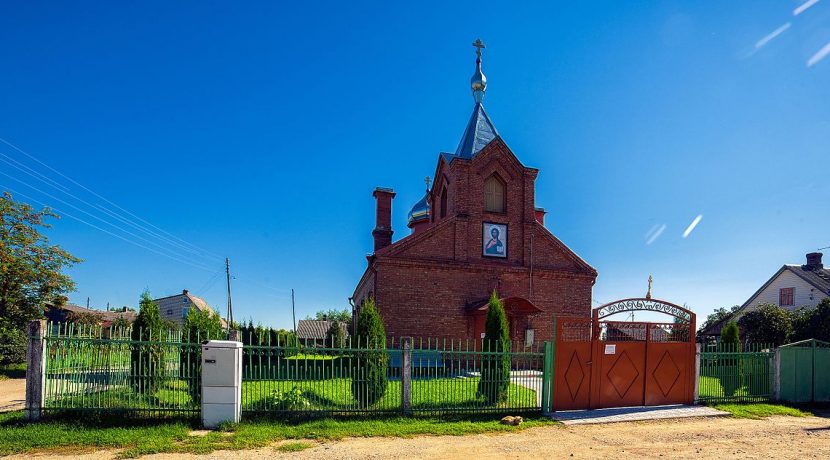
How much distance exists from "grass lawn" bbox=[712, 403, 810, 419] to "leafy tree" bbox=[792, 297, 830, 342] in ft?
33.4

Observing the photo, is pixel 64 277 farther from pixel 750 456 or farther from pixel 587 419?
pixel 750 456

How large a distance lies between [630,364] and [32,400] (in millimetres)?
12767

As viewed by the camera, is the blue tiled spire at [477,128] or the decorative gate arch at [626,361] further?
the blue tiled spire at [477,128]

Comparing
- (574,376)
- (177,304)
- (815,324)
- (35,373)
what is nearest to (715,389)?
(574,376)

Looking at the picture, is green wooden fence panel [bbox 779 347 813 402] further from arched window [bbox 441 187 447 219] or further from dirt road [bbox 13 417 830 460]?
arched window [bbox 441 187 447 219]

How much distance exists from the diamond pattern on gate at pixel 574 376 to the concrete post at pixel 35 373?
35.2ft

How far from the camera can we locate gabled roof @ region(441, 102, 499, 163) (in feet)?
71.0

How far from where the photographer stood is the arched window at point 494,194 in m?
20.3

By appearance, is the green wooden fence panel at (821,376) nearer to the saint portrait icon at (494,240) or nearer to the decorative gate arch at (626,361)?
the decorative gate arch at (626,361)

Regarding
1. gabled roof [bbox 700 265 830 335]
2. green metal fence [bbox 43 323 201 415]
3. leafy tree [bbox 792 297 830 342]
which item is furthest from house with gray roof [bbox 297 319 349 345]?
green metal fence [bbox 43 323 201 415]

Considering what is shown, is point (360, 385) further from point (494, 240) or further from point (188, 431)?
point (494, 240)

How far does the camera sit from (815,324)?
20.8m

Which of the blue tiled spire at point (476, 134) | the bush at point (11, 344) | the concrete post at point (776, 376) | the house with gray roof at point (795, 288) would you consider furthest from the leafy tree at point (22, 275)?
the house with gray roof at point (795, 288)

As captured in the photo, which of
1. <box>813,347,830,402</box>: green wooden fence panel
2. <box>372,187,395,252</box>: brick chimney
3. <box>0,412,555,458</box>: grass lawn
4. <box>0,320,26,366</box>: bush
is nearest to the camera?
<box>0,412,555,458</box>: grass lawn
